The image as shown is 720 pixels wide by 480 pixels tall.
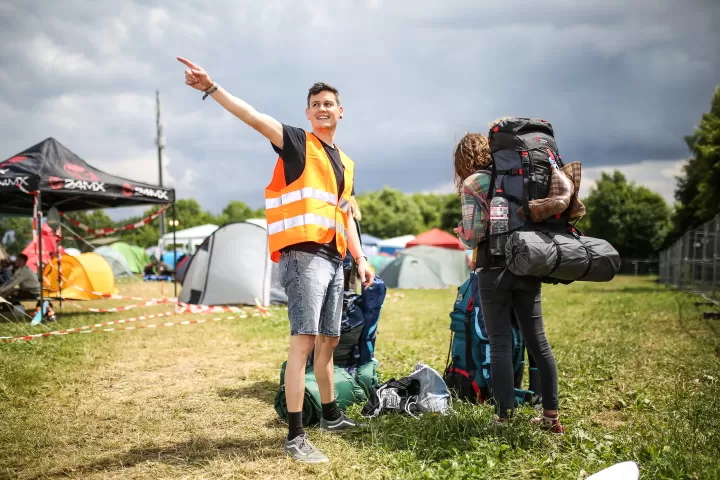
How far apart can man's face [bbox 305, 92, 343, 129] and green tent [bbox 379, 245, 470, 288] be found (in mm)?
15859

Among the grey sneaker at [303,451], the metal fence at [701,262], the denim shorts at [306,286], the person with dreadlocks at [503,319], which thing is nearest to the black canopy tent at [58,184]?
the denim shorts at [306,286]

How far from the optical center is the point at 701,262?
13.1m

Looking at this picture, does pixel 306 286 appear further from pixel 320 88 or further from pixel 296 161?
pixel 320 88

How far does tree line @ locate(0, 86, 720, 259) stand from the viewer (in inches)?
801

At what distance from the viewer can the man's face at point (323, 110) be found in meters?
3.19

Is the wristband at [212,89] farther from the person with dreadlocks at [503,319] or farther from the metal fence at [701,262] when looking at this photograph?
the metal fence at [701,262]

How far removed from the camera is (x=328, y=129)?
3238mm

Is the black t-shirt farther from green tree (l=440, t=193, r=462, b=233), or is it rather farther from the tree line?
green tree (l=440, t=193, r=462, b=233)

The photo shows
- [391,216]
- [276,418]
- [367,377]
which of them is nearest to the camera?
[276,418]

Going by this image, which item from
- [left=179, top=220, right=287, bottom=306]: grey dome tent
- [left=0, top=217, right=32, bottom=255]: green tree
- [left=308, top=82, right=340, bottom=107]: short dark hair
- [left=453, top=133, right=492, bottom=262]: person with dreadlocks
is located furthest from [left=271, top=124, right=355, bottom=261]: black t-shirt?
[left=0, top=217, right=32, bottom=255]: green tree

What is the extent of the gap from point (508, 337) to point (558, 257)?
24.6 inches

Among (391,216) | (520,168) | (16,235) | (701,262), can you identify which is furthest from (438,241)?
(391,216)

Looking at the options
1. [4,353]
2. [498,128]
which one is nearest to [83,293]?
[4,353]

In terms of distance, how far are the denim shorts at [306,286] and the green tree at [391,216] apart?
64897mm
